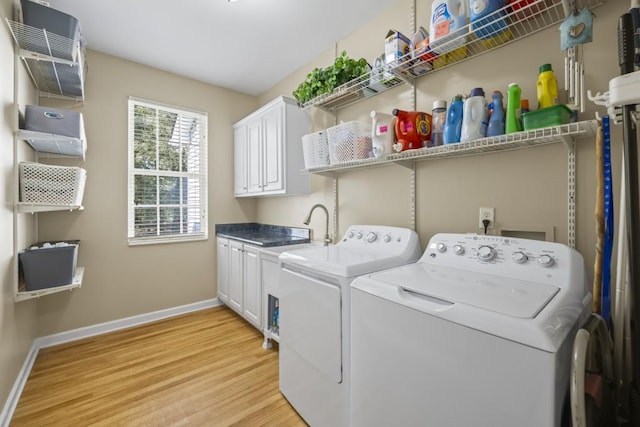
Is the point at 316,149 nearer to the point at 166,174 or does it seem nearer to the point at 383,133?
the point at 383,133

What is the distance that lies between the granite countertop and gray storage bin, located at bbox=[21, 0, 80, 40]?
1.89 m

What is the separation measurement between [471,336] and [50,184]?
2578 mm

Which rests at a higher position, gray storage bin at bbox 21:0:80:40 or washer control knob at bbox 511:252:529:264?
gray storage bin at bbox 21:0:80:40

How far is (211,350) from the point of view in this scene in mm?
2318

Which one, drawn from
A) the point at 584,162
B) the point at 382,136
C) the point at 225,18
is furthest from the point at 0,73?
the point at 584,162

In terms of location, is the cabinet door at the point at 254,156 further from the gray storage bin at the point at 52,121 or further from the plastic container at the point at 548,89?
the plastic container at the point at 548,89

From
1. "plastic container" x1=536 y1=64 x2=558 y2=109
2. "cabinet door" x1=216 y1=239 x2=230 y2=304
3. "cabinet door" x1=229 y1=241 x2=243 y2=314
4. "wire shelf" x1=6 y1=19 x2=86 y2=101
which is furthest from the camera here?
"cabinet door" x1=216 y1=239 x2=230 y2=304

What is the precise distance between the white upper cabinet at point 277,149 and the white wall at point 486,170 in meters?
0.44

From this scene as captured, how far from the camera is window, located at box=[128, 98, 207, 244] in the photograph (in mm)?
2855

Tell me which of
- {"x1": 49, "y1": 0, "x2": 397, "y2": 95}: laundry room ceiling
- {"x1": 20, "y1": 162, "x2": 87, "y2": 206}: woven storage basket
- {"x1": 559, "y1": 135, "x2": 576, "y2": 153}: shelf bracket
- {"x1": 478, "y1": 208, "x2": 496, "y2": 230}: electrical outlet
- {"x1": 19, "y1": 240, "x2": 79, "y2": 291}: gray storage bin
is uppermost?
{"x1": 49, "y1": 0, "x2": 397, "y2": 95}: laundry room ceiling

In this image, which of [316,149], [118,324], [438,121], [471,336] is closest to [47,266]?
[118,324]

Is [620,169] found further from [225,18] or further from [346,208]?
[225,18]

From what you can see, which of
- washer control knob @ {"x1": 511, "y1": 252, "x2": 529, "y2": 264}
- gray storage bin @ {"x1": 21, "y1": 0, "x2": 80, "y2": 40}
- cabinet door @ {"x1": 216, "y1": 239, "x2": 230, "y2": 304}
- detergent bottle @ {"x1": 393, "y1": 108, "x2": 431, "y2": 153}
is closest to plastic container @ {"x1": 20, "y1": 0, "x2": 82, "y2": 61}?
gray storage bin @ {"x1": 21, "y1": 0, "x2": 80, "y2": 40}

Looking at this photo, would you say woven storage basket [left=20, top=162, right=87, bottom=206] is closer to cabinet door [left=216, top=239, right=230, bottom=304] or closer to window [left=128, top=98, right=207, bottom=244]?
window [left=128, top=98, right=207, bottom=244]
